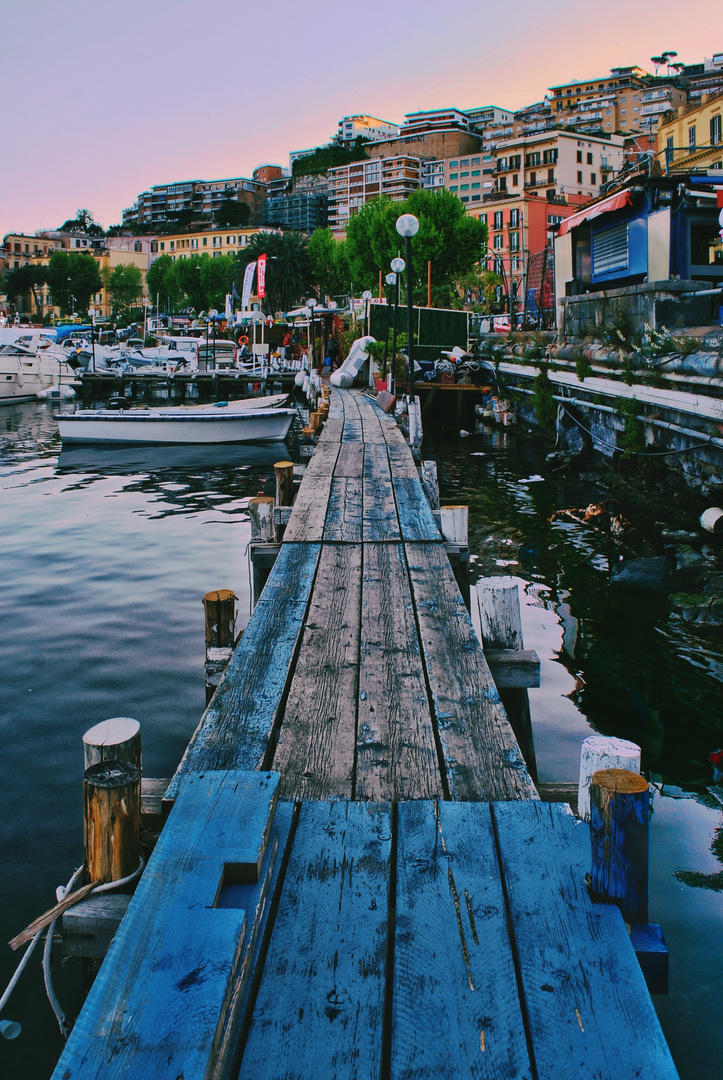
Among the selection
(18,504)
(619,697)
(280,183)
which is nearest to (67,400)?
(18,504)

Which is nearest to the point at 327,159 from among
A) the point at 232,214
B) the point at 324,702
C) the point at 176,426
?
the point at 232,214

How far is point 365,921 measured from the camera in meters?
2.55

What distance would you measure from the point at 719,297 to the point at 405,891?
14.4m

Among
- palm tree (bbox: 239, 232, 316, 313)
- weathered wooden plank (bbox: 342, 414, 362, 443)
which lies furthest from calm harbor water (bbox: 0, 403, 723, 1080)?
palm tree (bbox: 239, 232, 316, 313)

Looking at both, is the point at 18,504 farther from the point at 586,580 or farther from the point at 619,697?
the point at 619,697

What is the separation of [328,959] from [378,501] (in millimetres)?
6920

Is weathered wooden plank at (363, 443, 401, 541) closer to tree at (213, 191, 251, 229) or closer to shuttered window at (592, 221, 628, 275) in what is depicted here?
shuttered window at (592, 221, 628, 275)

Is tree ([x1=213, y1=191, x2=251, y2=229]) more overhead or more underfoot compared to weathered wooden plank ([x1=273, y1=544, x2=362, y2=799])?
more overhead

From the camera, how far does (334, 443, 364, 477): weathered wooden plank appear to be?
11.0 meters

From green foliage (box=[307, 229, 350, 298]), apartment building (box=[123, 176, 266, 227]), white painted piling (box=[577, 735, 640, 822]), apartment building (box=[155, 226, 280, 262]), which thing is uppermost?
apartment building (box=[123, 176, 266, 227])

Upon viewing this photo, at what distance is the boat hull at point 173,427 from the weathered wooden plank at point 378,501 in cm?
1256

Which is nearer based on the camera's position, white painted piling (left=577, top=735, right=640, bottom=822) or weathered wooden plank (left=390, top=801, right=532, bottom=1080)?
weathered wooden plank (left=390, top=801, right=532, bottom=1080)

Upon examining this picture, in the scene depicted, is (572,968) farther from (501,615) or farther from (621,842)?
(501,615)

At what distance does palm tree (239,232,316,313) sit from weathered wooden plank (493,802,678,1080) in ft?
239
